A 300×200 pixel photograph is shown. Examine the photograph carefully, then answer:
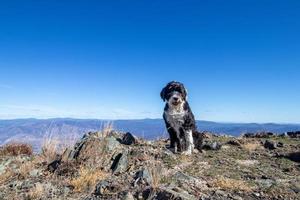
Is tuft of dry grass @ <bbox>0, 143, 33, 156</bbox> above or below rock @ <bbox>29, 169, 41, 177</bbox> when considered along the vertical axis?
above

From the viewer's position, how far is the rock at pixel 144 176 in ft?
24.4

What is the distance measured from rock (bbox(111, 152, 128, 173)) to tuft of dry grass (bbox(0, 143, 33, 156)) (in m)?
3.52

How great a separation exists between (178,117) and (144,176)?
347 centimetres

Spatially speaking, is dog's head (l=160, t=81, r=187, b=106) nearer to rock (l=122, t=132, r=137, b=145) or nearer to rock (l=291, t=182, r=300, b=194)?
rock (l=122, t=132, r=137, b=145)

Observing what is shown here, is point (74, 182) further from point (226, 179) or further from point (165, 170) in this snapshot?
point (226, 179)

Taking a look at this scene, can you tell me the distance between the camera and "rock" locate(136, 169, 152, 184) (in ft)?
24.4

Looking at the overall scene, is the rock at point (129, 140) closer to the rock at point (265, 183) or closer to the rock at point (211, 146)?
the rock at point (211, 146)

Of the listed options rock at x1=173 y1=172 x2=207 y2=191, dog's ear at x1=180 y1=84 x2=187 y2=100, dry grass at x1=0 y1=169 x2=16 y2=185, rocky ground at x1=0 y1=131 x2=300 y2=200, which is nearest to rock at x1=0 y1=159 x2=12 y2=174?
rocky ground at x1=0 y1=131 x2=300 y2=200

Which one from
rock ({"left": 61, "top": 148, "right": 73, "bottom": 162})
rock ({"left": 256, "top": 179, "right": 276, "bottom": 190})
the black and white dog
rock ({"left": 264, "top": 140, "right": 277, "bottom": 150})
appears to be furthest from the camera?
rock ({"left": 264, "top": 140, "right": 277, "bottom": 150})

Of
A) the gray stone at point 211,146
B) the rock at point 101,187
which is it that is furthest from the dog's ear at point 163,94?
the rock at point 101,187

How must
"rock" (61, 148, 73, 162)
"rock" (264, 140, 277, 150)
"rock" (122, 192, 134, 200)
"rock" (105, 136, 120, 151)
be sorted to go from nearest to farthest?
1. "rock" (122, 192, 134, 200)
2. "rock" (61, 148, 73, 162)
3. "rock" (105, 136, 120, 151)
4. "rock" (264, 140, 277, 150)

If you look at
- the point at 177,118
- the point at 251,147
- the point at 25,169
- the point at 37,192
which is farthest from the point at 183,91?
the point at 37,192

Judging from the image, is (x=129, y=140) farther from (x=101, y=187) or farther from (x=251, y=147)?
(x=101, y=187)

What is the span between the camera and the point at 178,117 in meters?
10.8
